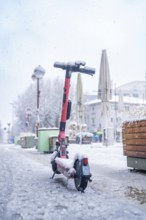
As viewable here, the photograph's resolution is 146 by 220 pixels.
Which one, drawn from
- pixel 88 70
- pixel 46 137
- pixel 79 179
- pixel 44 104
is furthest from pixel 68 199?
pixel 44 104

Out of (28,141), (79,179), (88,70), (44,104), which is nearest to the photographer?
(79,179)

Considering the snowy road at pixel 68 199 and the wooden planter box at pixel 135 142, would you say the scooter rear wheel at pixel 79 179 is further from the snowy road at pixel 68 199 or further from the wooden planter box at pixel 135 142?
the wooden planter box at pixel 135 142

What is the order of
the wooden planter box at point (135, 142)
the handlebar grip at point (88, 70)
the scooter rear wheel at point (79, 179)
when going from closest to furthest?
the scooter rear wheel at point (79, 179) → the handlebar grip at point (88, 70) → the wooden planter box at point (135, 142)

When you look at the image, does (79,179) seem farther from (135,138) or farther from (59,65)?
(135,138)

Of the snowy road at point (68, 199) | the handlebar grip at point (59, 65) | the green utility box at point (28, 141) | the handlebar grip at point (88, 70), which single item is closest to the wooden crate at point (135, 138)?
the snowy road at point (68, 199)

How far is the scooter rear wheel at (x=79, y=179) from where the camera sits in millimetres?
4923

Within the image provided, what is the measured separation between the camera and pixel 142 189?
5430 mm

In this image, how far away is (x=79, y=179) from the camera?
5.05 m

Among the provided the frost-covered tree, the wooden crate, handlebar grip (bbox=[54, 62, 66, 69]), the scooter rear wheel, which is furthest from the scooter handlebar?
the frost-covered tree

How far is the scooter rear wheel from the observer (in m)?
4.92


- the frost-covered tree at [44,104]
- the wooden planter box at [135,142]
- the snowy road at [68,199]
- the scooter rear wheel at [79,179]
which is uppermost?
the frost-covered tree at [44,104]

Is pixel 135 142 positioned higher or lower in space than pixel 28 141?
higher

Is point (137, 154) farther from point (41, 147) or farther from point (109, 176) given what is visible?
point (41, 147)

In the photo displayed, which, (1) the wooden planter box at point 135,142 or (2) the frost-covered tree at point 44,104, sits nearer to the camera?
(1) the wooden planter box at point 135,142
